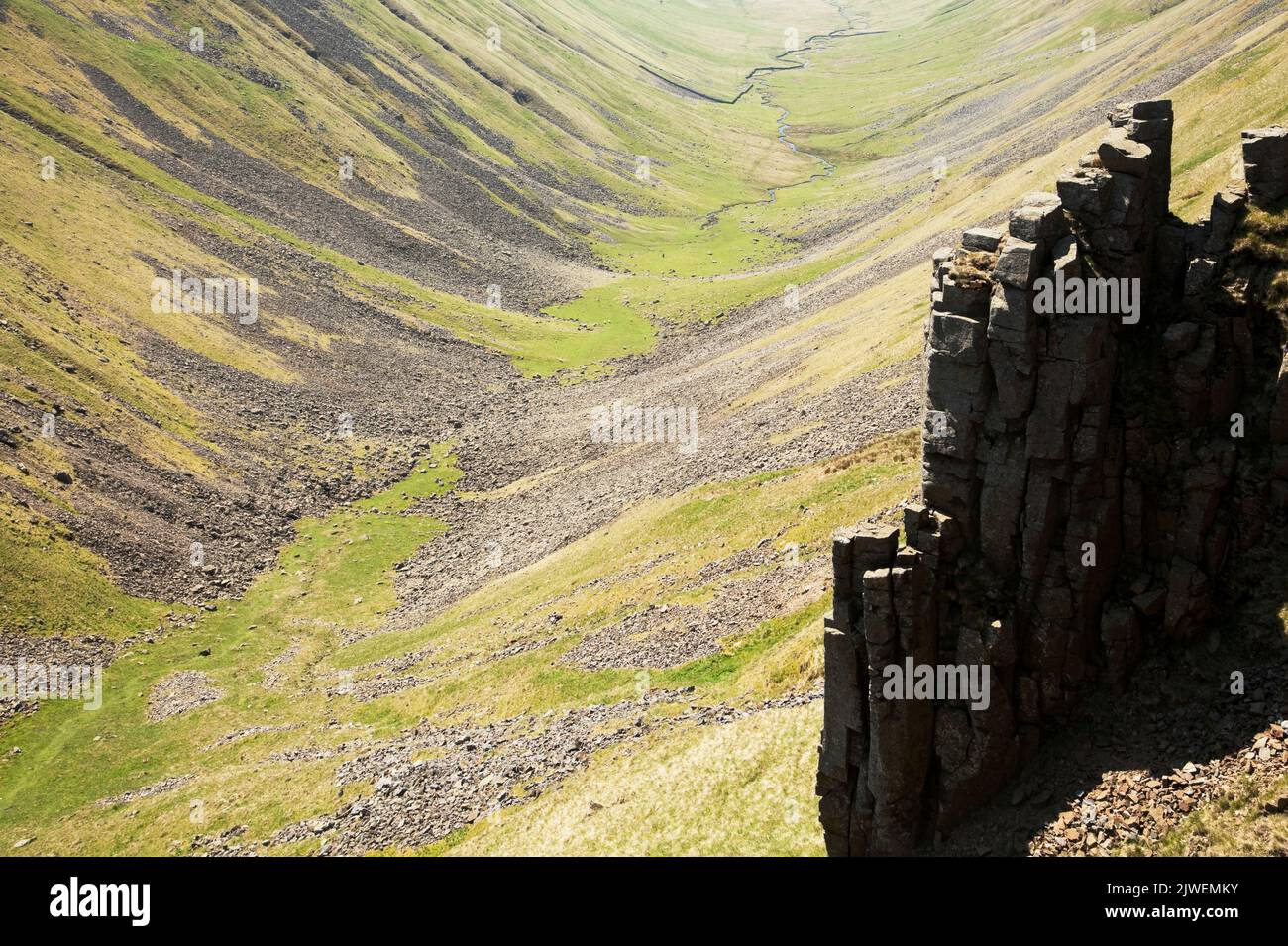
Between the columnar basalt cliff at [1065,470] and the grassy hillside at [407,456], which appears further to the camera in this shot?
the grassy hillside at [407,456]

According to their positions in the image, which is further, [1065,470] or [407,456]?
[407,456]

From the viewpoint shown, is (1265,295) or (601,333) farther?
(601,333)

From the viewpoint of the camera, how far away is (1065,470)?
25828 mm

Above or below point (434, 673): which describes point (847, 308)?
above

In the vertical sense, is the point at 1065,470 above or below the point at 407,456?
below

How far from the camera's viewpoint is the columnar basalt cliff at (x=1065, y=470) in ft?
83.2

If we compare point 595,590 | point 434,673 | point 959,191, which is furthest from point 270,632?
point 959,191

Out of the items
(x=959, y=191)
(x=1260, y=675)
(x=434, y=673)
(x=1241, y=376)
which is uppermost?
(x=959, y=191)

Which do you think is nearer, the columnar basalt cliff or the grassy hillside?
the columnar basalt cliff

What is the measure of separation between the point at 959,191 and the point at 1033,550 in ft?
390

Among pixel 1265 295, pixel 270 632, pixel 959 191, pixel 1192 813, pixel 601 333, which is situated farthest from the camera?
pixel 601 333

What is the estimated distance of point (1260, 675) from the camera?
2497 centimetres

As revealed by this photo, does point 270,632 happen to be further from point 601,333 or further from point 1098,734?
point 601,333

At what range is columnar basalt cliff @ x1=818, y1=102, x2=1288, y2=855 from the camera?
→ 83.2ft
